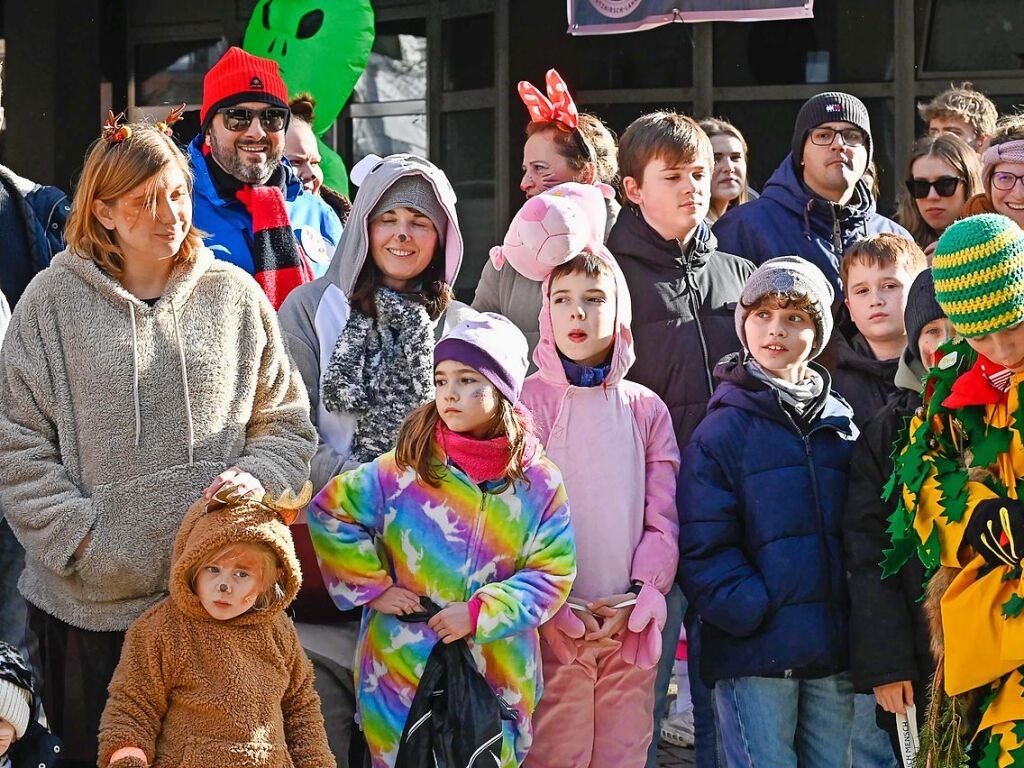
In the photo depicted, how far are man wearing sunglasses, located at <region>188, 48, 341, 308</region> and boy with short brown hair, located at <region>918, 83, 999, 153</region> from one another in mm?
2799

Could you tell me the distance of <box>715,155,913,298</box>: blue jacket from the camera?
5.39 meters

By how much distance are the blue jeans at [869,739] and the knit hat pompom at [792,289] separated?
39.4 inches

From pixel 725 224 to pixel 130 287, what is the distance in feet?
7.89

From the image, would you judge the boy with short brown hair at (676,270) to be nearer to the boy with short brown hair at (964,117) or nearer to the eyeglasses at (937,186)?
the eyeglasses at (937,186)

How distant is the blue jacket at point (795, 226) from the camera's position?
17.7 feet

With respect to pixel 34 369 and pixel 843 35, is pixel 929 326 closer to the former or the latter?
pixel 34 369

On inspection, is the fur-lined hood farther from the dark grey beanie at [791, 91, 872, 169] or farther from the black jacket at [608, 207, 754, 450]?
the dark grey beanie at [791, 91, 872, 169]

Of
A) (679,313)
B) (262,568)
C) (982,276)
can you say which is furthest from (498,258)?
(982,276)

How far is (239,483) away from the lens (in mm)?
3773

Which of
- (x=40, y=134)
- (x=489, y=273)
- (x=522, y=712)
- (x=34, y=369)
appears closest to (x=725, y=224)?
(x=489, y=273)

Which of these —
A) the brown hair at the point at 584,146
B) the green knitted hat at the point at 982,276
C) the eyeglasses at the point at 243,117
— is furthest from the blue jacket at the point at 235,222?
the green knitted hat at the point at 982,276

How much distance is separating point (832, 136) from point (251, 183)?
200 centimetres

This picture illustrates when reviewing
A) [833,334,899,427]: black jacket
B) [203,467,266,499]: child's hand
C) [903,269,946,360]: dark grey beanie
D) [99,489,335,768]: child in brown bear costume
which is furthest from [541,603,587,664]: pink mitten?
[903,269,946,360]: dark grey beanie

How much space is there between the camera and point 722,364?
14.9 ft
